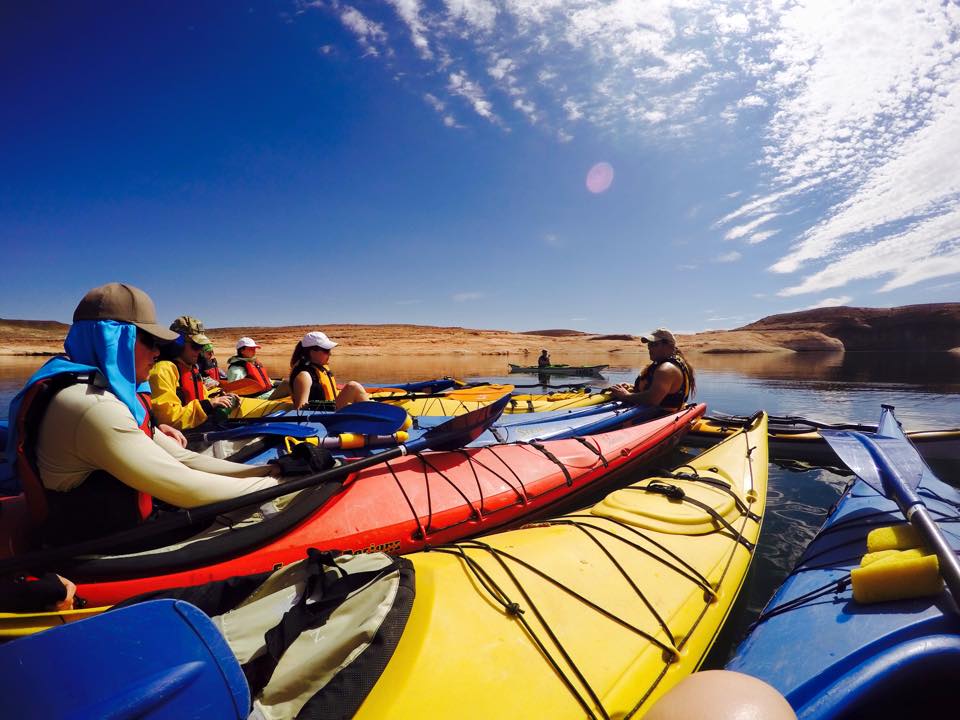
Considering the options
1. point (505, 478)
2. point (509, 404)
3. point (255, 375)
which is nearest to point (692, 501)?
point (505, 478)

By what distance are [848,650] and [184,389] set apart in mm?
5882

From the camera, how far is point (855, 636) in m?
1.85

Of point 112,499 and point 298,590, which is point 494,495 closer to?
point 298,590

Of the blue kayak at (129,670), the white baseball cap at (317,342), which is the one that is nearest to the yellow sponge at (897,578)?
the blue kayak at (129,670)

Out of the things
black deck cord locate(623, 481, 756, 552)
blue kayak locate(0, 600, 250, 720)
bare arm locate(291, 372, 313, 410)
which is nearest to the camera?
blue kayak locate(0, 600, 250, 720)

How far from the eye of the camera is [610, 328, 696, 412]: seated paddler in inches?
261

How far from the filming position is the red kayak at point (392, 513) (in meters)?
2.25

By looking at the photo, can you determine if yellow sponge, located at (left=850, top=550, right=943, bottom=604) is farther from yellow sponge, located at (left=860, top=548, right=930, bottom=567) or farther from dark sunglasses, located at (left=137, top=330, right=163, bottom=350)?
dark sunglasses, located at (left=137, top=330, right=163, bottom=350)

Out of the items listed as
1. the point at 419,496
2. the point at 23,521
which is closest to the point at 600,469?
the point at 419,496

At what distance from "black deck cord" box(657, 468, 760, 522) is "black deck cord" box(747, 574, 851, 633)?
0.93 m

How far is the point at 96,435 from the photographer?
5.56ft

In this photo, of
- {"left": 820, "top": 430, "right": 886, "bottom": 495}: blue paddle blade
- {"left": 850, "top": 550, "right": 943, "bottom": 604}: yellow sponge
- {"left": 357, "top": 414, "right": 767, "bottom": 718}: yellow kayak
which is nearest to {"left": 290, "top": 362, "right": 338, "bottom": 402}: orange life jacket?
{"left": 357, "top": 414, "right": 767, "bottom": 718}: yellow kayak

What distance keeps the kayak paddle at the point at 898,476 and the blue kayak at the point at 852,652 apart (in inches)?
6.7

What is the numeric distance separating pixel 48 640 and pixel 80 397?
3.53 ft
